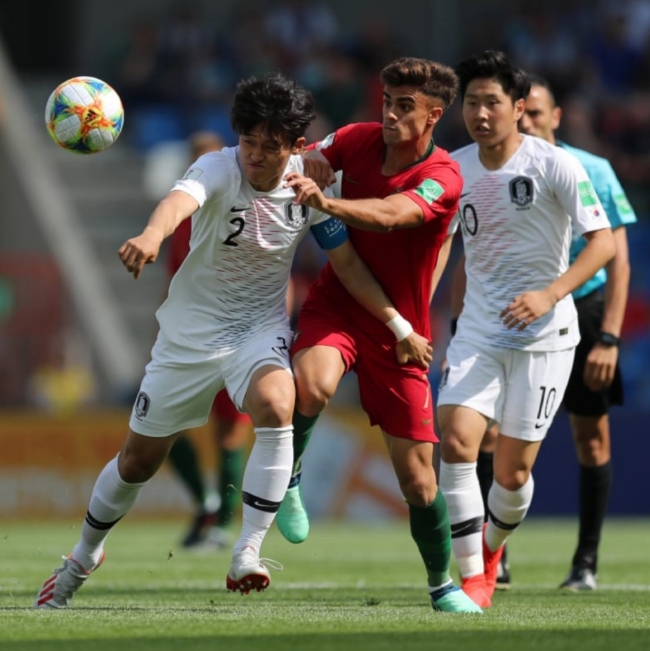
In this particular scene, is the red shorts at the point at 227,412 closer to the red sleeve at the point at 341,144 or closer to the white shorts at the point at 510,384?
the white shorts at the point at 510,384

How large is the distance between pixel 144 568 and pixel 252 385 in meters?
3.23

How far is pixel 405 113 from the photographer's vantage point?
247 inches

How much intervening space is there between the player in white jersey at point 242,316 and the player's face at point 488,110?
104 cm

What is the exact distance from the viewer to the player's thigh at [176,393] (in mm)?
6160

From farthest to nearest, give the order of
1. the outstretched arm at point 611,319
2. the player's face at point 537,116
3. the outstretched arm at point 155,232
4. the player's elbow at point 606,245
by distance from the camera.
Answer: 1. the player's face at point 537,116
2. the outstretched arm at point 611,319
3. the player's elbow at point 606,245
4. the outstretched arm at point 155,232

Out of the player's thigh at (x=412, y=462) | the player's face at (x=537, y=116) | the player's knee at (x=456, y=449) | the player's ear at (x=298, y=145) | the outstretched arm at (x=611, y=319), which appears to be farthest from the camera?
the player's face at (x=537, y=116)

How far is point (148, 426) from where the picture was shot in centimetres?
616

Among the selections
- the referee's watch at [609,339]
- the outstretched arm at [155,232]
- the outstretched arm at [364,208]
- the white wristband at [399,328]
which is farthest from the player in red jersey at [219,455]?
the outstretched arm at [155,232]

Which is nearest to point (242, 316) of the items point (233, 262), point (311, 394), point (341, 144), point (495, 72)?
point (233, 262)

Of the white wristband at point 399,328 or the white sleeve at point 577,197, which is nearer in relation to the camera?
the white wristband at point 399,328

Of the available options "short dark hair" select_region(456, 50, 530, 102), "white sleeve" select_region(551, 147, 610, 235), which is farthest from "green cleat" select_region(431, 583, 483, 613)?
"short dark hair" select_region(456, 50, 530, 102)

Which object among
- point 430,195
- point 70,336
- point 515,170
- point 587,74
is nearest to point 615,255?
point 515,170

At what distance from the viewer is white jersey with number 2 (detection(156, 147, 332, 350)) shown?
20.1 feet

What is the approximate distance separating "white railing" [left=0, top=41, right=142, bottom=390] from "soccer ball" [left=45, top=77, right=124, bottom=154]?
10378 millimetres
